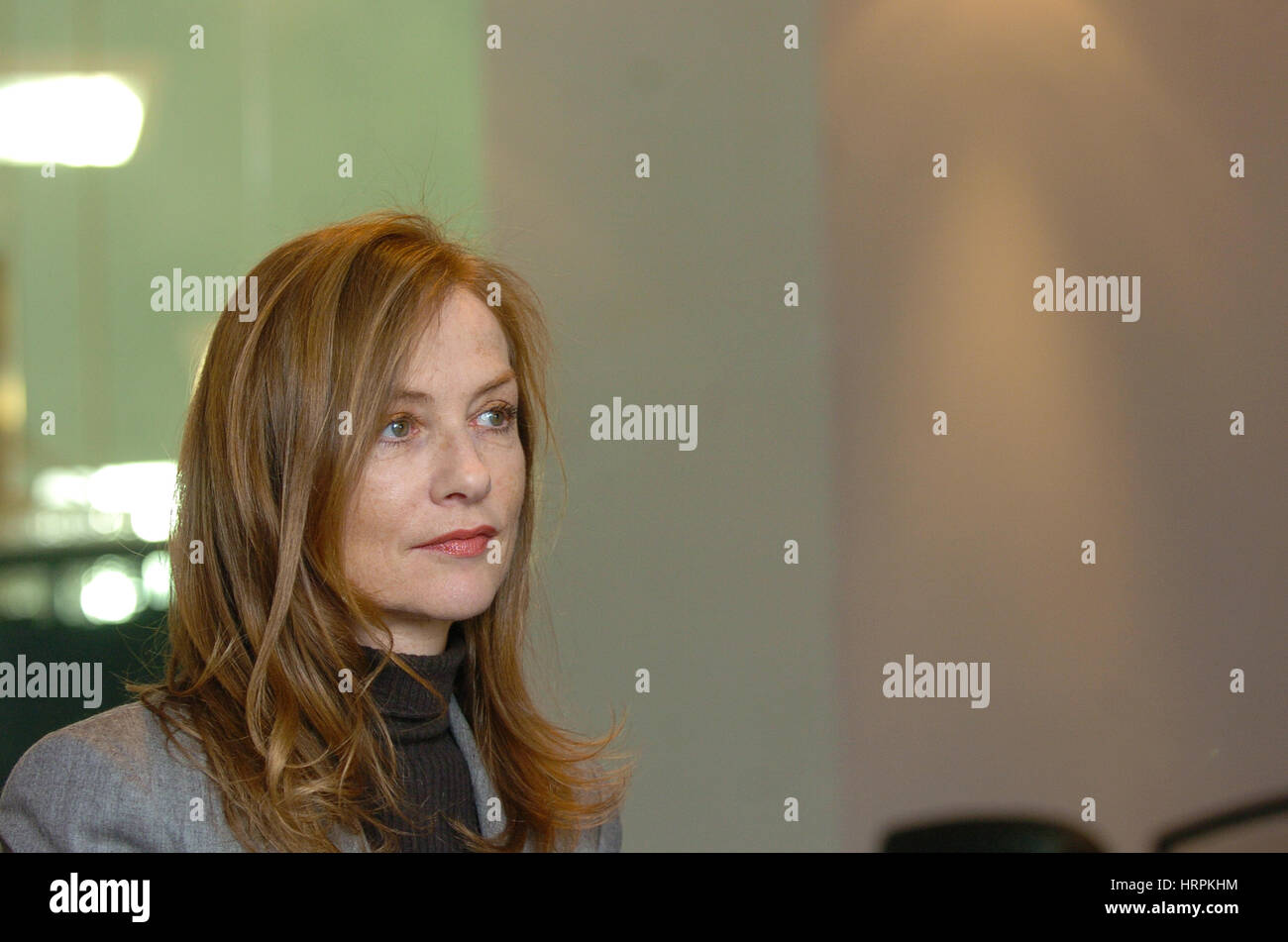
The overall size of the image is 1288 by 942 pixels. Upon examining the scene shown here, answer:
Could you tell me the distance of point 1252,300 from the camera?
3.08 m

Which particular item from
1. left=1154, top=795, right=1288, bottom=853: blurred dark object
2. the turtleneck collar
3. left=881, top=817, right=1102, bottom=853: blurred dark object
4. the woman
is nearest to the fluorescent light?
the woman

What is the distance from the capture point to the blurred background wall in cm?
289

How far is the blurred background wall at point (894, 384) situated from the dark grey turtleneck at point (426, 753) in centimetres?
126

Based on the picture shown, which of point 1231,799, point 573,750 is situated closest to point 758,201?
point 573,750

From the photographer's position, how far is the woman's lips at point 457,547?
1.46 meters

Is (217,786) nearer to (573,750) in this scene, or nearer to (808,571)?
(573,750)

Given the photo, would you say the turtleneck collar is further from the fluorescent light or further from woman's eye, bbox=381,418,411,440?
the fluorescent light

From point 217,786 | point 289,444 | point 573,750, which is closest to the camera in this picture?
point 217,786

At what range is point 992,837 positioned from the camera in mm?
2955

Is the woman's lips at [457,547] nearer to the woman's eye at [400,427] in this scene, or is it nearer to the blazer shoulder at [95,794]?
the woman's eye at [400,427]

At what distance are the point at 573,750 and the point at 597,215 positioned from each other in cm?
150

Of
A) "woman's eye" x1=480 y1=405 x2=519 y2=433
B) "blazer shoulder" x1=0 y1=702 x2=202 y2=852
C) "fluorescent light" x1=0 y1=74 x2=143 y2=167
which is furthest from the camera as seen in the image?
"fluorescent light" x1=0 y1=74 x2=143 y2=167
